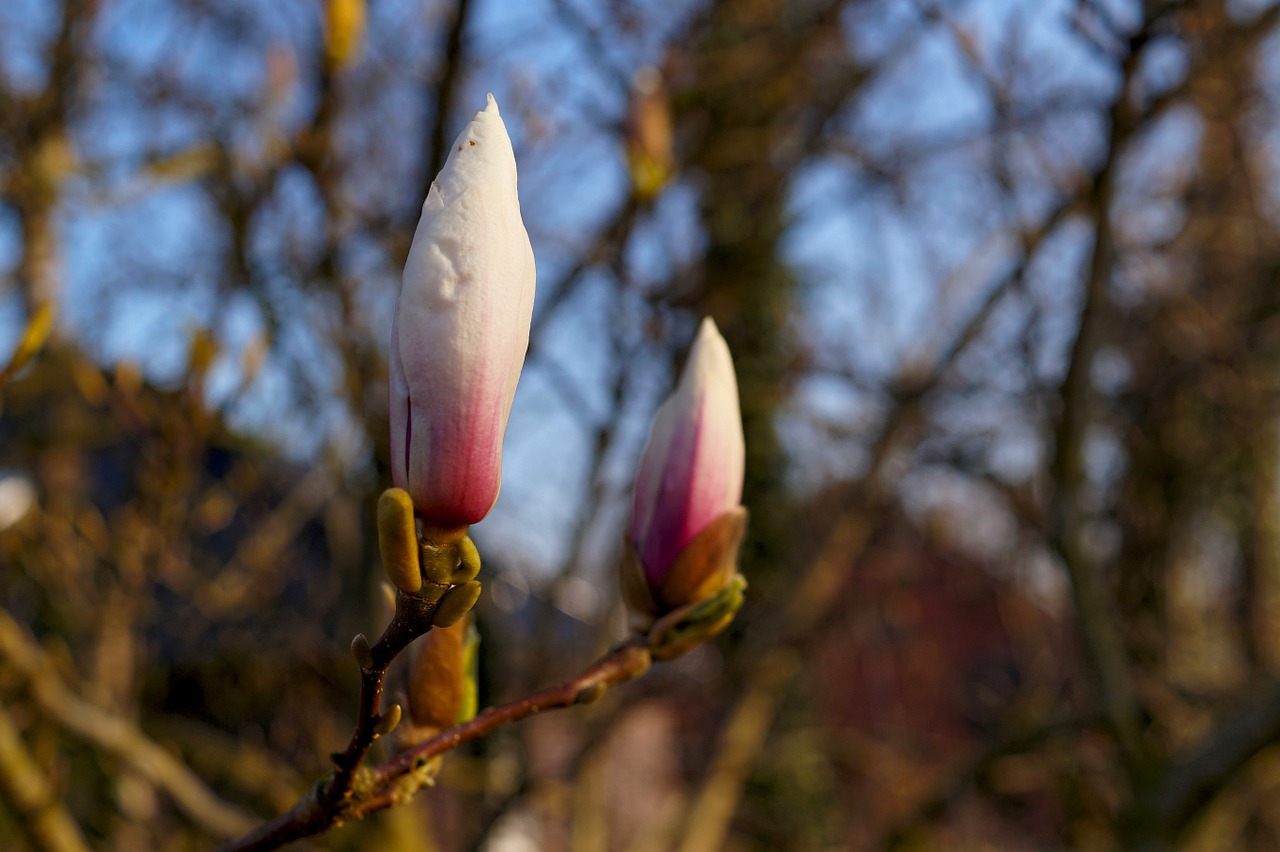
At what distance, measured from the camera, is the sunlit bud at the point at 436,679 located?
0.65m

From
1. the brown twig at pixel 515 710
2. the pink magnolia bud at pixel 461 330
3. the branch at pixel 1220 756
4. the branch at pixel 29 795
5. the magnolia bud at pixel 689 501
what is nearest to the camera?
the pink magnolia bud at pixel 461 330

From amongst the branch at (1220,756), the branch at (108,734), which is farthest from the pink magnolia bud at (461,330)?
the branch at (1220,756)

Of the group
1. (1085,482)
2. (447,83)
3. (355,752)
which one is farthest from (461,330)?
(1085,482)

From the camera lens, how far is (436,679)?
2.15 ft

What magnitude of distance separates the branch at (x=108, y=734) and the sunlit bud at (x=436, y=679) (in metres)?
1.26

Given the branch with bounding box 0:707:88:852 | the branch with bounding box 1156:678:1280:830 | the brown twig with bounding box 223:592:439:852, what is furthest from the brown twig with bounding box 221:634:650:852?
the branch with bounding box 1156:678:1280:830

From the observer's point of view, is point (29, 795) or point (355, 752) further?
point (29, 795)

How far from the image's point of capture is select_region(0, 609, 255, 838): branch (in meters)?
1.68

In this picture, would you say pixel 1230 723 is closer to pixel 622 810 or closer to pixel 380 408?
pixel 380 408

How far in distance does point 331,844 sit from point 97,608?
0.96m

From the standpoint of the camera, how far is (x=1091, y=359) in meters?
1.86

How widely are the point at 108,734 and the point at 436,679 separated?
4.94 ft

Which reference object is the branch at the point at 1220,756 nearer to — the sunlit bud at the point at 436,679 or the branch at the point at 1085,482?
the branch at the point at 1085,482

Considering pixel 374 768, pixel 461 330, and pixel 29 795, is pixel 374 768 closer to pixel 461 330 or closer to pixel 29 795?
pixel 461 330
